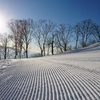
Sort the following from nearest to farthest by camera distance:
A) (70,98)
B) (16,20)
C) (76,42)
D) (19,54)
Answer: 1. (70,98)
2. (16,20)
3. (19,54)
4. (76,42)

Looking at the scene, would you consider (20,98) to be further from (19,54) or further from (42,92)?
(19,54)

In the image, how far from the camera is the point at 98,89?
10.4ft

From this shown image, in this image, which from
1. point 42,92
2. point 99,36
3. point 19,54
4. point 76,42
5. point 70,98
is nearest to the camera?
point 70,98

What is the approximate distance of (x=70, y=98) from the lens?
282 cm

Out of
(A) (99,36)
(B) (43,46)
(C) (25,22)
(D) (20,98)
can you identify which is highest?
A: (C) (25,22)

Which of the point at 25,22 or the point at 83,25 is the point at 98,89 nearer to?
the point at 25,22

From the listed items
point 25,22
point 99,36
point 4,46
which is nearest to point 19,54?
point 4,46

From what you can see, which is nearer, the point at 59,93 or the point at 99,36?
the point at 59,93

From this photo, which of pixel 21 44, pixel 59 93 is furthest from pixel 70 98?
pixel 21 44

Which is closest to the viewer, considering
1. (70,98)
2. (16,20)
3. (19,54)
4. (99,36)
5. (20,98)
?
(70,98)

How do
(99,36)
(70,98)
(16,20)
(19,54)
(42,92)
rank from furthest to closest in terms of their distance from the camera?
1. (99,36)
2. (19,54)
3. (16,20)
4. (42,92)
5. (70,98)

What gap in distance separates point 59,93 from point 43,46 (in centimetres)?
2745

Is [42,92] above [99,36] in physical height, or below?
below

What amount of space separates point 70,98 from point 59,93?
0.42 metres
